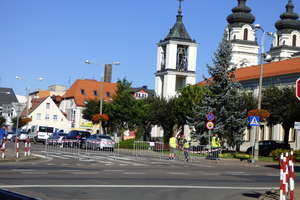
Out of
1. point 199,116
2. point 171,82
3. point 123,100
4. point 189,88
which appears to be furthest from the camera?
point 171,82

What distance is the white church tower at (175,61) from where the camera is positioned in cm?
10331

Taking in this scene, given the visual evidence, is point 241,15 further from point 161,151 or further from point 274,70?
point 161,151

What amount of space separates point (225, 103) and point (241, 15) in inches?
3316

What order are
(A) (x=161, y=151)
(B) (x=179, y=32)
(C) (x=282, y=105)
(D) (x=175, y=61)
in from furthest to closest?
(B) (x=179, y=32)
(D) (x=175, y=61)
(C) (x=282, y=105)
(A) (x=161, y=151)

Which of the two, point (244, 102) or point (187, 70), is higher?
point (187, 70)

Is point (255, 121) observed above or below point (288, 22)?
below

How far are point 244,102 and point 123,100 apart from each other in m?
21.8

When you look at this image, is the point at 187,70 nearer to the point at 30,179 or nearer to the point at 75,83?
the point at 75,83

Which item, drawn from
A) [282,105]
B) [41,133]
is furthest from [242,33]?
[282,105]

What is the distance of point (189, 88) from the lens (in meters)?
73.0

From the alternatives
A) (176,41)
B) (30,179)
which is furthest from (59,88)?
(30,179)

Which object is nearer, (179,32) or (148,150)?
(148,150)

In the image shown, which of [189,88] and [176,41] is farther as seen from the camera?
[176,41]

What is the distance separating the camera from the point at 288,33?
5315 inches
